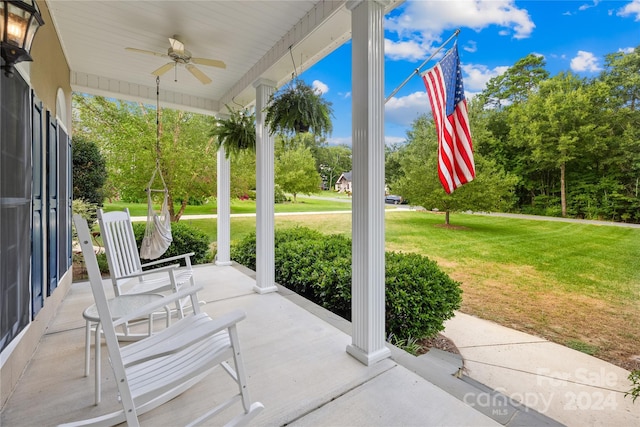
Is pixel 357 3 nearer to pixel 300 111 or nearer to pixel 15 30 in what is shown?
pixel 300 111

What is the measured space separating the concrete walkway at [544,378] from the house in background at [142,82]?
0.91m

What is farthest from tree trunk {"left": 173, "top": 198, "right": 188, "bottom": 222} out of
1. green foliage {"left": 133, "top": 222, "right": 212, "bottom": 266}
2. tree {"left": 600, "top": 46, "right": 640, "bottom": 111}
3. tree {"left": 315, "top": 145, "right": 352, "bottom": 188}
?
Result: tree {"left": 600, "top": 46, "right": 640, "bottom": 111}

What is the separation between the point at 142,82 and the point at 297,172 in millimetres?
2532

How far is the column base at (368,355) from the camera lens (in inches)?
77.5

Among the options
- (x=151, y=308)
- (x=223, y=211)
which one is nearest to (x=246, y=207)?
(x=223, y=211)

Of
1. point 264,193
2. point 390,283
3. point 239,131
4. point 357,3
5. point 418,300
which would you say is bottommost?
point 418,300

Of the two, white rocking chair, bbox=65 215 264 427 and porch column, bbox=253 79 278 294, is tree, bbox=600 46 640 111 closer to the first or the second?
white rocking chair, bbox=65 215 264 427

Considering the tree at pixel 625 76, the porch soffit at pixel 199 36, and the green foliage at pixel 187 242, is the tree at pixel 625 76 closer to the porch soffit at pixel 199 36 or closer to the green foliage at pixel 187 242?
the porch soffit at pixel 199 36

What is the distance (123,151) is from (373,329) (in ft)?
17.8

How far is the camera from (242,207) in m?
6.10

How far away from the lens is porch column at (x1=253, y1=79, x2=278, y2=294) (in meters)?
3.42

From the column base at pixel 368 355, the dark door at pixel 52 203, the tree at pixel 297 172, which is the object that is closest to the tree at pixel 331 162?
the tree at pixel 297 172

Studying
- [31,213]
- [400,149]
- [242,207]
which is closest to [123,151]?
[242,207]

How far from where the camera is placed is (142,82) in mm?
4141
